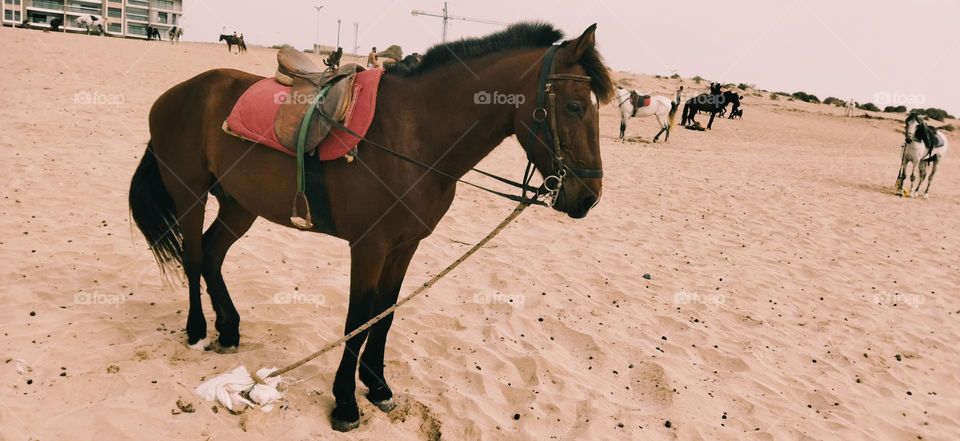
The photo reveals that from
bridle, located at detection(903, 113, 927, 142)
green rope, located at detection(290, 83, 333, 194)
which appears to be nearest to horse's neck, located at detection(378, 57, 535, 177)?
green rope, located at detection(290, 83, 333, 194)

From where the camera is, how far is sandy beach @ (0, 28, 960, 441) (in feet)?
11.1

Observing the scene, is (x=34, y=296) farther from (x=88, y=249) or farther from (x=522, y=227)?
(x=522, y=227)

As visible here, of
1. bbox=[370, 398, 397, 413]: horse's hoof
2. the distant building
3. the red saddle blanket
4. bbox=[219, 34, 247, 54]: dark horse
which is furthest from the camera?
the distant building

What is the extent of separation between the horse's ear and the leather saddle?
125 centimetres

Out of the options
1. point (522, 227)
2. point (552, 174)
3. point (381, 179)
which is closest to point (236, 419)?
point (381, 179)

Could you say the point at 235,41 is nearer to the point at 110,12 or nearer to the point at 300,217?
the point at 300,217

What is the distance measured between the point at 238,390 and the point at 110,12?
9282cm

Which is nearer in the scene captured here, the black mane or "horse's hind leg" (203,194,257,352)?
the black mane

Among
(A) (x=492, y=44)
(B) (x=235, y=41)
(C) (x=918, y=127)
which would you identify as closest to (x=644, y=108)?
(C) (x=918, y=127)

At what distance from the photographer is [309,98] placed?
→ 3.24 m

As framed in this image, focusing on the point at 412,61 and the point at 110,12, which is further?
the point at 110,12

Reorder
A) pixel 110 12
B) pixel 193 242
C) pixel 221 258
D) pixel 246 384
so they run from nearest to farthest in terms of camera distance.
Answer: pixel 246 384 → pixel 193 242 → pixel 221 258 → pixel 110 12

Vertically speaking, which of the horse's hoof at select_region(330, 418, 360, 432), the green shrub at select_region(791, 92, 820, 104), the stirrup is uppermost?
the green shrub at select_region(791, 92, 820, 104)

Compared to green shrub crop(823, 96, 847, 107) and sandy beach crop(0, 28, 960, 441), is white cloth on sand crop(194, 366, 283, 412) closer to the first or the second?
sandy beach crop(0, 28, 960, 441)
